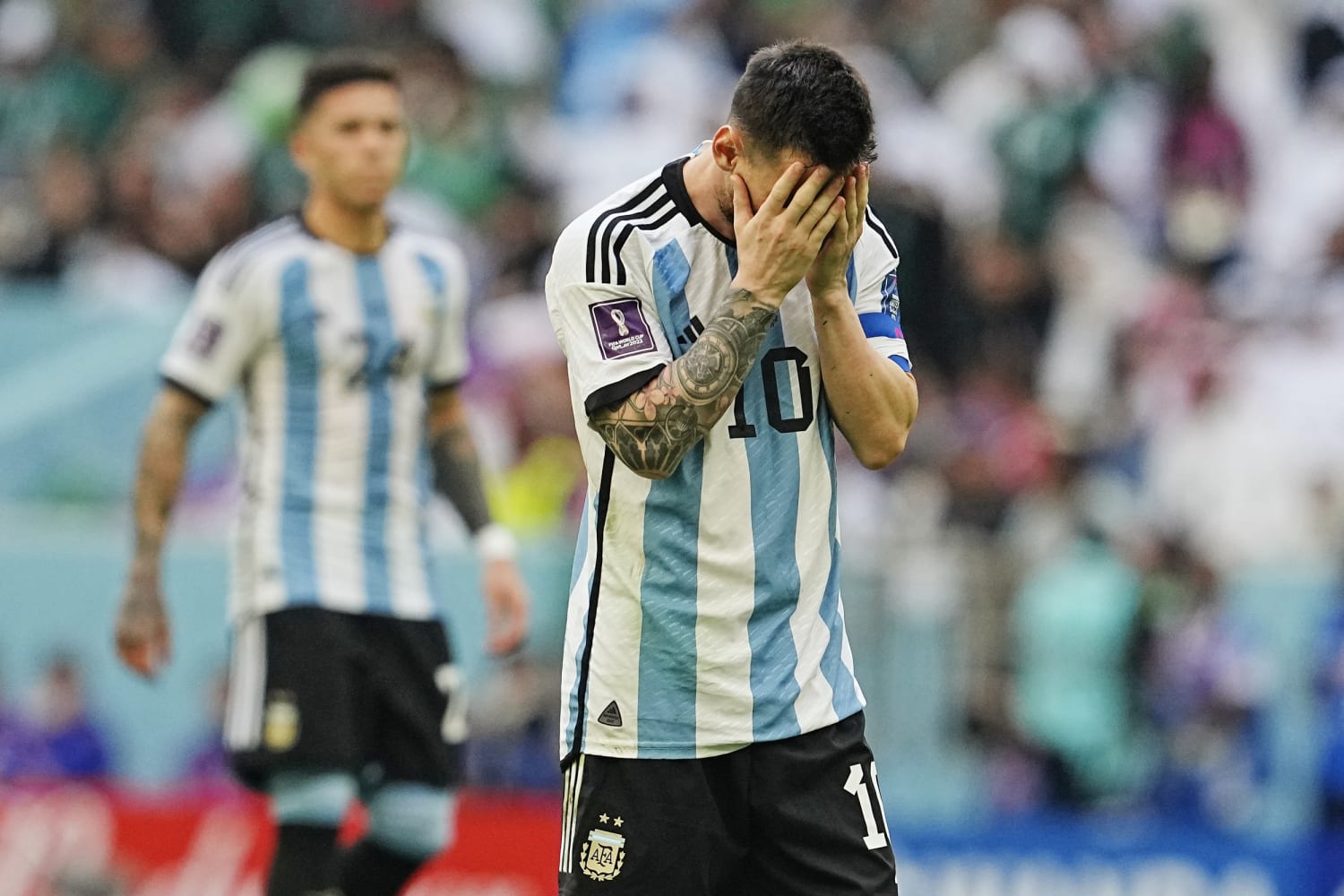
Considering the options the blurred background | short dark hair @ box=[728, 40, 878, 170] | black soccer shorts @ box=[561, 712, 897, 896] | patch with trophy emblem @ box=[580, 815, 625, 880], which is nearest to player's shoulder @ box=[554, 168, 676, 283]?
short dark hair @ box=[728, 40, 878, 170]

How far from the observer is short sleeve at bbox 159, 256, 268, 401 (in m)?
6.22

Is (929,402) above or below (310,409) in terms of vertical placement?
below

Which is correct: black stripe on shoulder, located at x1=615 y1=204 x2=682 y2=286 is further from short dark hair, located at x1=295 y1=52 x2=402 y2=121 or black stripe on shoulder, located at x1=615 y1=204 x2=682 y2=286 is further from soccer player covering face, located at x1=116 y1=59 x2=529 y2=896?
short dark hair, located at x1=295 y1=52 x2=402 y2=121

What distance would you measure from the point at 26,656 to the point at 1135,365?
591cm

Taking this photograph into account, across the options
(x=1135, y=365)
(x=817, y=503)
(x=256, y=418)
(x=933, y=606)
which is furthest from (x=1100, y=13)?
(x=817, y=503)

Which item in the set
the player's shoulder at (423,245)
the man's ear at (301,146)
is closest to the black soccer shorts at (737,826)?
the player's shoulder at (423,245)

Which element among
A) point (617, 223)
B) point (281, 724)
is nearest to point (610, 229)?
point (617, 223)

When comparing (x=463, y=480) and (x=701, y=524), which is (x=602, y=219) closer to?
(x=701, y=524)

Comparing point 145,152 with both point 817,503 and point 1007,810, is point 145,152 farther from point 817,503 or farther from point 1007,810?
point 817,503

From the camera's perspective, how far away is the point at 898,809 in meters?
9.71

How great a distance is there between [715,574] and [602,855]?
597mm

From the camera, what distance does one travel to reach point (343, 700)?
237 inches

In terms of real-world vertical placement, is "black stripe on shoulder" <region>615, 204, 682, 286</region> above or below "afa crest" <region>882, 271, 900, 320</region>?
above

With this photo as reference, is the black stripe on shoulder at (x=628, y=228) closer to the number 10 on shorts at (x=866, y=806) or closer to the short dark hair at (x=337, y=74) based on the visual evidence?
the number 10 on shorts at (x=866, y=806)
